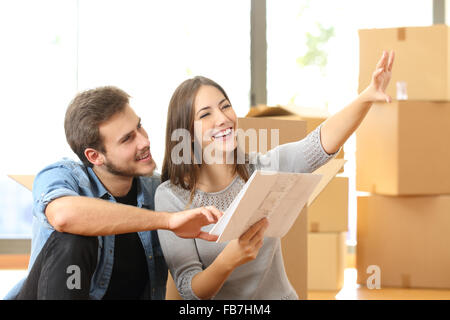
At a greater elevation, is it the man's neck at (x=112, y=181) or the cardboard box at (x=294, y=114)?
the cardboard box at (x=294, y=114)

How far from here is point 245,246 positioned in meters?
1.09

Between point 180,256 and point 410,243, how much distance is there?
165 centimetres

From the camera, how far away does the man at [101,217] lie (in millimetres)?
1066

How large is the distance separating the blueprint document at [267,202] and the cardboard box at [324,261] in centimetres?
151

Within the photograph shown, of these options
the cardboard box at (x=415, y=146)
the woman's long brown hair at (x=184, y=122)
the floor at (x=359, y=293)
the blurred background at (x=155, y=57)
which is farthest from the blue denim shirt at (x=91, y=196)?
the blurred background at (x=155, y=57)

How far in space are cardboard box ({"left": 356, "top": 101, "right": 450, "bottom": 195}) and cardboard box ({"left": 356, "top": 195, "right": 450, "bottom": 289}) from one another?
76mm

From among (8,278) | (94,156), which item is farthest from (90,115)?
(8,278)

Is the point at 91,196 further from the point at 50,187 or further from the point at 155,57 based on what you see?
the point at 155,57

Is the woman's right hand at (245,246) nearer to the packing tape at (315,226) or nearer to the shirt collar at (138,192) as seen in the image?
the shirt collar at (138,192)

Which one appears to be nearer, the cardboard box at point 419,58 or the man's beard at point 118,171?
the man's beard at point 118,171

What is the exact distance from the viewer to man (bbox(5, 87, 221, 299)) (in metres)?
1.07

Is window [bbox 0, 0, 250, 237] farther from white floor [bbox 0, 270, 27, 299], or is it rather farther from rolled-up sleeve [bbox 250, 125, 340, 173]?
rolled-up sleeve [bbox 250, 125, 340, 173]

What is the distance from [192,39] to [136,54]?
0.34 m
